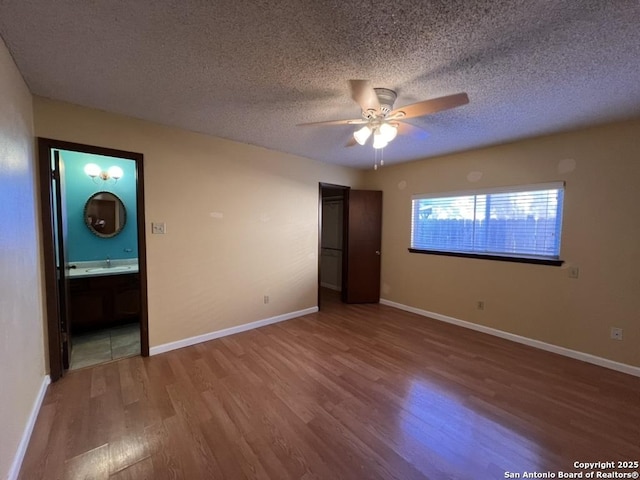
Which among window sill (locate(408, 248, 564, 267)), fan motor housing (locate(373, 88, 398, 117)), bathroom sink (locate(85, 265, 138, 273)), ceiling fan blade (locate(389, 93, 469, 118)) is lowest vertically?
bathroom sink (locate(85, 265, 138, 273))

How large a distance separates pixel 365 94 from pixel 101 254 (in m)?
4.01

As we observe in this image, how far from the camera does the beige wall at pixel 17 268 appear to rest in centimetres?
136

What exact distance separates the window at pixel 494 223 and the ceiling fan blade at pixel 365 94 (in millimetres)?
2370

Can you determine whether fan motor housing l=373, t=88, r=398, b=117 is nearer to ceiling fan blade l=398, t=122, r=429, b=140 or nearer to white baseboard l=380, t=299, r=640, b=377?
ceiling fan blade l=398, t=122, r=429, b=140

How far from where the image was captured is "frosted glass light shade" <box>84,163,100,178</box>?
344 centimetres

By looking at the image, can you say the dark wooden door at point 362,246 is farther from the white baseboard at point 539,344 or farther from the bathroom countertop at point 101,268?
the bathroom countertop at point 101,268

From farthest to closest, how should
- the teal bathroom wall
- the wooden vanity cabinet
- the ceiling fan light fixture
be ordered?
the teal bathroom wall, the wooden vanity cabinet, the ceiling fan light fixture

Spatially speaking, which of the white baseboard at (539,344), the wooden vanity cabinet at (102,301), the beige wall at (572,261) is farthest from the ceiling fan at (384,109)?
the wooden vanity cabinet at (102,301)

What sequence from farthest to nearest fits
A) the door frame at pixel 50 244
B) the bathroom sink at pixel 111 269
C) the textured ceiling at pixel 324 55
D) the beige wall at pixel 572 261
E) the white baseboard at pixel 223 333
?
the bathroom sink at pixel 111 269
the white baseboard at pixel 223 333
the beige wall at pixel 572 261
the door frame at pixel 50 244
the textured ceiling at pixel 324 55

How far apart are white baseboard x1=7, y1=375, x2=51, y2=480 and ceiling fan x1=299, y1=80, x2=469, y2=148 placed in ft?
8.77

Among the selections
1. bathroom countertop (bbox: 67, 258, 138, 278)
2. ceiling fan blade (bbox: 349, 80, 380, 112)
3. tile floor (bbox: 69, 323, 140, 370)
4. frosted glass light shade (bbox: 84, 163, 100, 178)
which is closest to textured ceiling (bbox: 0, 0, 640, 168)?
ceiling fan blade (bbox: 349, 80, 380, 112)

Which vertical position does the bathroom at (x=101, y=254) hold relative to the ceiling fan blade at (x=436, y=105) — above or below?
below

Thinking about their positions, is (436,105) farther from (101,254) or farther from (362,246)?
(101,254)

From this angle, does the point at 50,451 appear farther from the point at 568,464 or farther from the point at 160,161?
the point at 568,464
